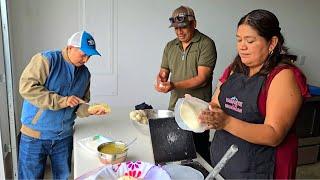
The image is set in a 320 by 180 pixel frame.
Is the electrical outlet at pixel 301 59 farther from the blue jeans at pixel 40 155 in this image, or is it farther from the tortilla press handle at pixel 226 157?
the tortilla press handle at pixel 226 157

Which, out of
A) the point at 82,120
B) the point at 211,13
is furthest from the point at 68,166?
the point at 211,13

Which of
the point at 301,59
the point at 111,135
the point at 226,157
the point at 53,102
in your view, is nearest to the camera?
the point at 226,157

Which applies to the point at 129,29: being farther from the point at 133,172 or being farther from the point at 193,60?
the point at 133,172

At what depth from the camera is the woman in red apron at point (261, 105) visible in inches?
40.4

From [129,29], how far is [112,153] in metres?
1.78

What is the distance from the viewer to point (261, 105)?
3.67 ft

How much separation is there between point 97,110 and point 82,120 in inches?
11.6

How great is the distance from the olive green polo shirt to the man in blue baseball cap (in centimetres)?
67

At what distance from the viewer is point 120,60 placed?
2.91m

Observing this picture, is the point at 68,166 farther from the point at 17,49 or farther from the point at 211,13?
the point at 211,13

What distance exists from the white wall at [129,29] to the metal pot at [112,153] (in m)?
1.61

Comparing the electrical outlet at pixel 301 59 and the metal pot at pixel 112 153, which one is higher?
the electrical outlet at pixel 301 59

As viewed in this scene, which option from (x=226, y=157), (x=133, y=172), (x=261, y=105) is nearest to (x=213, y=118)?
(x=226, y=157)

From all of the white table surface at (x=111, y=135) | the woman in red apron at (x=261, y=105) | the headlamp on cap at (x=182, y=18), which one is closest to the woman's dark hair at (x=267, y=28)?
the woman in red apron at (x=261, y=105)
